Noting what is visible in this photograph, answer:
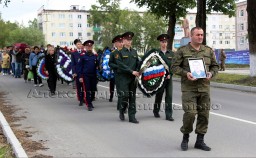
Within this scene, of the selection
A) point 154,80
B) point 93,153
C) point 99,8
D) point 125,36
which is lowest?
point 93,153

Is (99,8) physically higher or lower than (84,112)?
higher

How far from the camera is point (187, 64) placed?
695 centimetres

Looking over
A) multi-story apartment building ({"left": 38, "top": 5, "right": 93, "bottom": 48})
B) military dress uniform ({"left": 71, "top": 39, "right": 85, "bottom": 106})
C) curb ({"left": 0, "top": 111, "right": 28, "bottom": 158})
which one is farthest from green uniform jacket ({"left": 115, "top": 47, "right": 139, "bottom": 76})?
multi-story apartment building ({"left": 38, "top": 5, "right": 93, "bottom": 48})

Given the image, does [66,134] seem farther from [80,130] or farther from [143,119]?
[143,119]

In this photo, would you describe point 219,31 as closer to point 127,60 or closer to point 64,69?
point 64,69

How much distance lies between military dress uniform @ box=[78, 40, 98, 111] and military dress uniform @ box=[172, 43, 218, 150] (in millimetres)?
5503

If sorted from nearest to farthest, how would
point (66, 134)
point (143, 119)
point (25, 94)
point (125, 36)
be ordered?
point (66, 134) → point (125, 36) → point (143, 119) → point (25, 94)

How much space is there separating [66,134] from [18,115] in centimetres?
314

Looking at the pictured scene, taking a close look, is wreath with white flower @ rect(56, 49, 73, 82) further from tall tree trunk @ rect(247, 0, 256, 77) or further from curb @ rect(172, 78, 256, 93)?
tall tree trunk @ rect(247, 0, 256, 77)

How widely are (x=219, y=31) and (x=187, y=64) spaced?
410ft

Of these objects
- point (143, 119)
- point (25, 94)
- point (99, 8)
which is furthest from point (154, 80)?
point (99, 8)

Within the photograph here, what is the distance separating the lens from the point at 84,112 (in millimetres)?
12000

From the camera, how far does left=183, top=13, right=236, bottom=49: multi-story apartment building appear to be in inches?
4978

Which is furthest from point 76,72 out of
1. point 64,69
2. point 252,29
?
point 252,29
